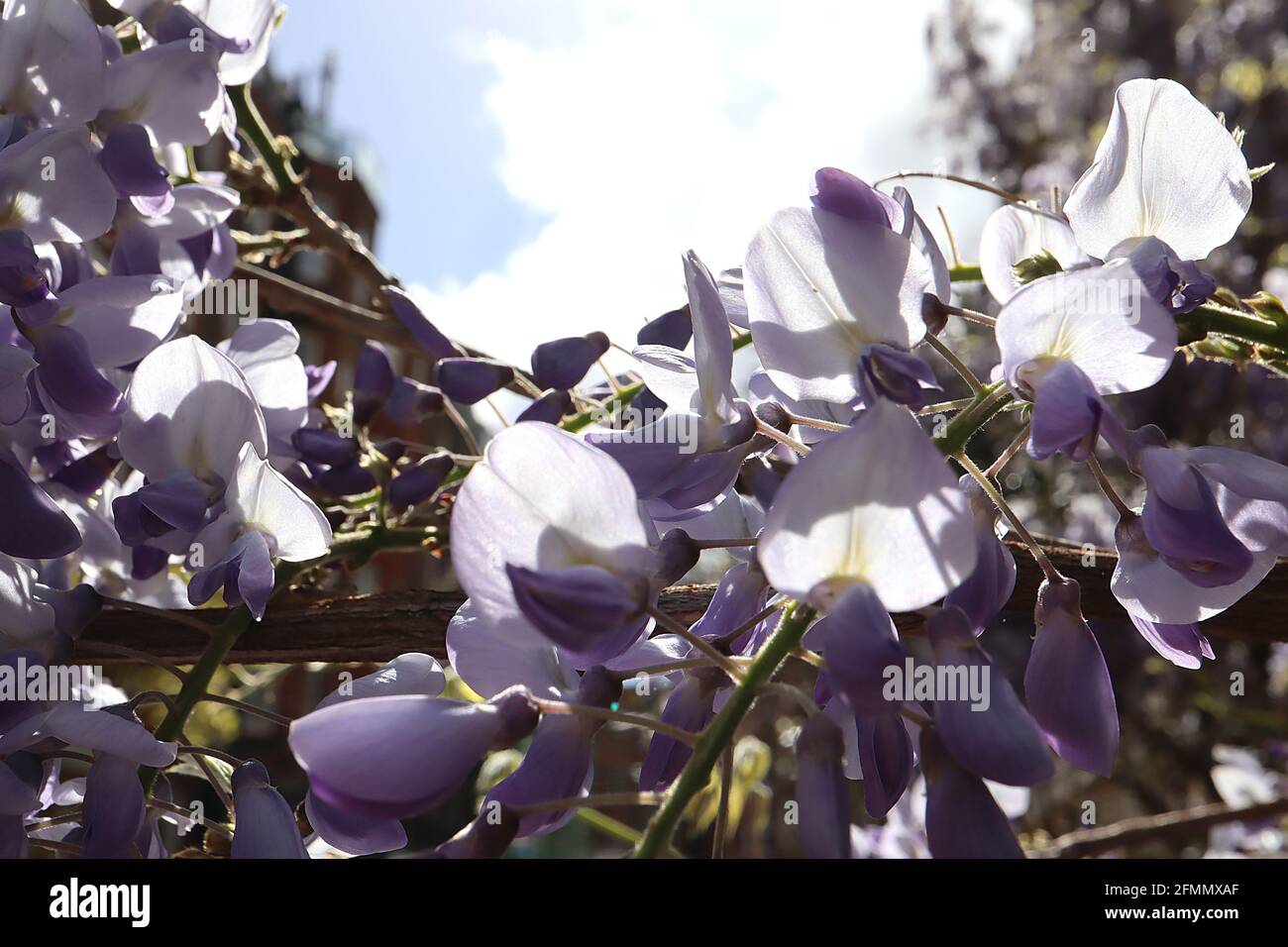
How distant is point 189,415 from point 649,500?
29cm

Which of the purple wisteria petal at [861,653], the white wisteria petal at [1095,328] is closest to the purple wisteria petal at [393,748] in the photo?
the purple wisteria petal at [861,653]

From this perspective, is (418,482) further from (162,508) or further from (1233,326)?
(1233,326)

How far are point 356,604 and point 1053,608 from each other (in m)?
0.38

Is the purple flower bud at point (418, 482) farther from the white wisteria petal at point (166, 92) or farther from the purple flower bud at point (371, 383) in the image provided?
the white wisteria petal at point (166, 92)

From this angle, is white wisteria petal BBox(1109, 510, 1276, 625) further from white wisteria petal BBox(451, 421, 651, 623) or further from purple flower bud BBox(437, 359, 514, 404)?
purple flower bud BBox(437, 359, 514, 404)

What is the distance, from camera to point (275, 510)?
563 mm

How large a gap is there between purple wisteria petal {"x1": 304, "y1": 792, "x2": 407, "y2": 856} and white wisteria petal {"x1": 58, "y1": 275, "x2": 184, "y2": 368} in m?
0.28

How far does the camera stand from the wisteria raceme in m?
0.34

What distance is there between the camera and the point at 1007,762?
1.10ft

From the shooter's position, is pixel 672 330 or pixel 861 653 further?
pixel 672 330

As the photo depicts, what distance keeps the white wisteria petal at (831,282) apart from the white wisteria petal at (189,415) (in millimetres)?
286

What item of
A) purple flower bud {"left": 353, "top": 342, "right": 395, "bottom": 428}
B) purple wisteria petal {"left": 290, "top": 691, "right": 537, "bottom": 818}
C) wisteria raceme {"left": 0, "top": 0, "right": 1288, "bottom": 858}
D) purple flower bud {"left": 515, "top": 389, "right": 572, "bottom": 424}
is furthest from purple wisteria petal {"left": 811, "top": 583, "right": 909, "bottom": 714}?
purple flower bud {"left": 353, "top": 342, "right": 395, "bottom": 428}

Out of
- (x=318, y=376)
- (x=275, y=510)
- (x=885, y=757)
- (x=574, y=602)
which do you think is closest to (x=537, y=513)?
(x=574, y=602)
